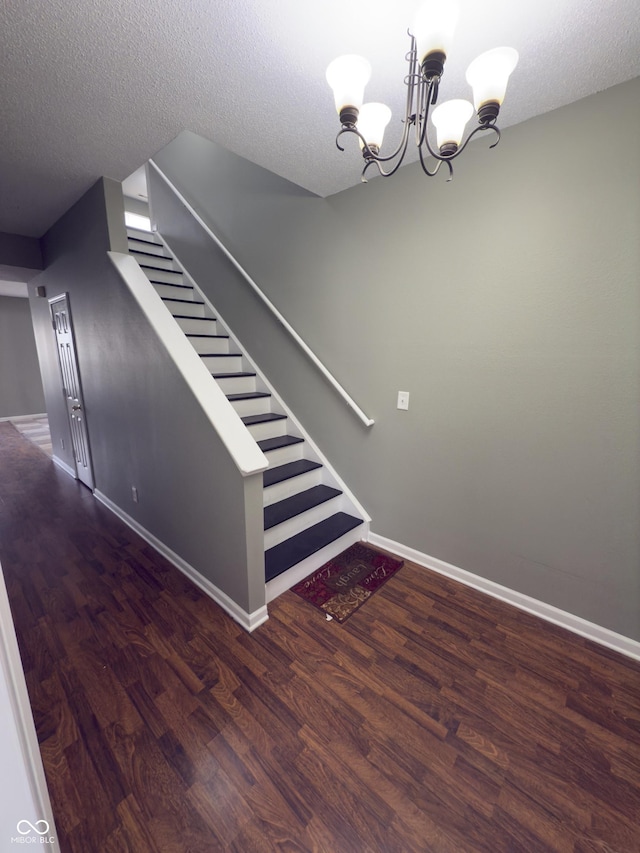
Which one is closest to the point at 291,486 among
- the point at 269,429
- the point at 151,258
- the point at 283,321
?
the point at 269,429

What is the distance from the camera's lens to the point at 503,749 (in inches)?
49.3

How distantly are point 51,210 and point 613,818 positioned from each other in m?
4.71

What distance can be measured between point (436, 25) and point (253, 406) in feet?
7.96

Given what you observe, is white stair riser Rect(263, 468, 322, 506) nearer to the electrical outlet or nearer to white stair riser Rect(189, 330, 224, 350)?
the electrical outlet

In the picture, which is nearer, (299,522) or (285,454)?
(299,522)

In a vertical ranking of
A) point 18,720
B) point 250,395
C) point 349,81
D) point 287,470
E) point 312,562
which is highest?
point 349,81

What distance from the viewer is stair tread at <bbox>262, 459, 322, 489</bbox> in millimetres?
2425

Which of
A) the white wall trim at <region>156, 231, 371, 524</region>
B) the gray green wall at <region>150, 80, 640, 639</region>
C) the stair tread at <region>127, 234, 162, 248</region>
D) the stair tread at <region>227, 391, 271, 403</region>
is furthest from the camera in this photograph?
the stair tread at <region>127, 234, 162, 248</region>

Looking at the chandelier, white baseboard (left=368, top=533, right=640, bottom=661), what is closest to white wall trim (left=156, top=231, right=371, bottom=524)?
white baseboard (left=368, top=533, right=640, bottom=661)

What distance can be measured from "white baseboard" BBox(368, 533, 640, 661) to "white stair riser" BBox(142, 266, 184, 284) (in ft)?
10.9

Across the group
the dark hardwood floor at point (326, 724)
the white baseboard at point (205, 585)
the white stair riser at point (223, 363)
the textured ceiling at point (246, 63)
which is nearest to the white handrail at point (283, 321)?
the white stair riser at point (223, 363)

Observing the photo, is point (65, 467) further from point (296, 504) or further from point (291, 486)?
point (296, 504)

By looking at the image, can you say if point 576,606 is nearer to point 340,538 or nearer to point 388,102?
point 340,538

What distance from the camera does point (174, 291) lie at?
3410 mm
